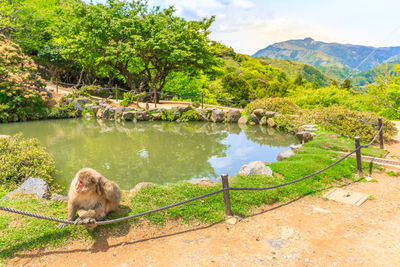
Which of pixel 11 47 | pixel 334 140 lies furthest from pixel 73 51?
pixel 334 140

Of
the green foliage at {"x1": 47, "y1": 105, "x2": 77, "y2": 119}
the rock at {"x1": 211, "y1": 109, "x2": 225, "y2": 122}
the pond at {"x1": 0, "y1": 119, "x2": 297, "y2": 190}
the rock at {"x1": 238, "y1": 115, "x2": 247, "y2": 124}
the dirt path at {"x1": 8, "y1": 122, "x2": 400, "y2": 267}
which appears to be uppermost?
the green foliage at {"x1": 47, "y1": 105, "x2": 77, "y2": 119}

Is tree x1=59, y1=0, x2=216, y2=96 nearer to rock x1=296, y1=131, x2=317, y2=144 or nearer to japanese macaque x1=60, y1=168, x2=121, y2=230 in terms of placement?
rock x1=296, y1=131, x2=317, y2=144

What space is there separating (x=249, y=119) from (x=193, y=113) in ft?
10.7

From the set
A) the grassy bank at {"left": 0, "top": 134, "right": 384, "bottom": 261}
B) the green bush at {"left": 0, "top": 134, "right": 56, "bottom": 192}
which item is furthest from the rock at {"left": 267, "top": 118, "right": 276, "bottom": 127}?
the green bush at {"left": 0, "top": 134, "right": 56, "bottom": 192}

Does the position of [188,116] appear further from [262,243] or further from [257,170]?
[262,243]

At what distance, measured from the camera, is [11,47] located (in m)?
13.7

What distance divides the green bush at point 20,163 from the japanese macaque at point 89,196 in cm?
266

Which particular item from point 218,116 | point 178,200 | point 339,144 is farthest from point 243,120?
point 178,200

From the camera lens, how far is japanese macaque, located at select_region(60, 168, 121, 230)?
9.31 ft

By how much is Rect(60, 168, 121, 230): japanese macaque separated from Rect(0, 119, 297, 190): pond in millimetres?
2559

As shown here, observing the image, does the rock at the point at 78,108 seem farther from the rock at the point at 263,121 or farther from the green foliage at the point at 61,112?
the rock at the point at 263,121

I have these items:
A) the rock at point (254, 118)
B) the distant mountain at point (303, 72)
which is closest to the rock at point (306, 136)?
the rock at point (254, 118)

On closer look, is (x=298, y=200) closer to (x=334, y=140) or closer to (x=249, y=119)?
(x=334, y=140)

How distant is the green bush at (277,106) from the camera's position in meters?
13.5
